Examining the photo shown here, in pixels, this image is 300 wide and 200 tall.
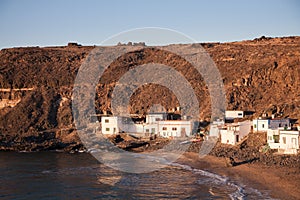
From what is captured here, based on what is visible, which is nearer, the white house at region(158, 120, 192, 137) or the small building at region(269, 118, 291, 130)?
the small building at region(269, 118, 291, 130)

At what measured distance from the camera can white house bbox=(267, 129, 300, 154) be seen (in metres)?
33.1

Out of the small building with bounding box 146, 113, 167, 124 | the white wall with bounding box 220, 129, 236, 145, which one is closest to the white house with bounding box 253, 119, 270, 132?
the white wall with bounding box 220, 129, 236, 145

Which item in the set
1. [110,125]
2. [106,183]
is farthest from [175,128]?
[106,183]

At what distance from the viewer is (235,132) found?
1532 inches

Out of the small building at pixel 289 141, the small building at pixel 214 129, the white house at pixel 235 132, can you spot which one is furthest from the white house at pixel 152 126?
the small building at pixel 289 141

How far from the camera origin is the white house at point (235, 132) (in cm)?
3888

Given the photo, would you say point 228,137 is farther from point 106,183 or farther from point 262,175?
point 106,183

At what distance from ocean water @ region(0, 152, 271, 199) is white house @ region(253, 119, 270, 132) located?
26.6ft

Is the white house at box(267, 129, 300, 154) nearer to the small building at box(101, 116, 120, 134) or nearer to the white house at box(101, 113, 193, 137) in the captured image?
the white house at box(101, 113, 193, 137)

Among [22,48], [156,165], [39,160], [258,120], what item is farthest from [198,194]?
[22,48]

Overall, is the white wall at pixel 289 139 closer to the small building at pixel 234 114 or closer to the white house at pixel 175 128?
the small building at pixel 234 114

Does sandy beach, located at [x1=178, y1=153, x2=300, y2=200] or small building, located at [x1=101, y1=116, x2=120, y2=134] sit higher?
small building, located at [x1=101, y1=116, x2=120, y2=134]

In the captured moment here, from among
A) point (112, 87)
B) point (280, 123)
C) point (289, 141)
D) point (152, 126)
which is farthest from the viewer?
point (112, 87)

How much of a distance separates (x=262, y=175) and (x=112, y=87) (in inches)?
1300
